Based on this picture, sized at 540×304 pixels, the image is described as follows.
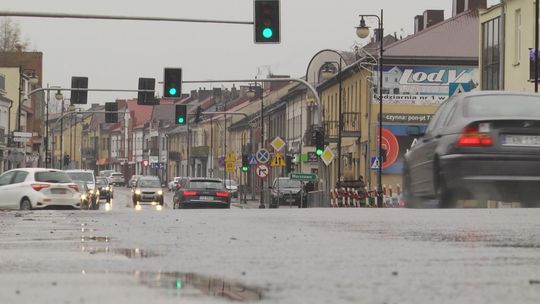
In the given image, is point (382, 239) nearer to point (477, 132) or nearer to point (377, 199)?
point (477, 132)

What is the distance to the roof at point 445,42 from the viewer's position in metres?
63.9

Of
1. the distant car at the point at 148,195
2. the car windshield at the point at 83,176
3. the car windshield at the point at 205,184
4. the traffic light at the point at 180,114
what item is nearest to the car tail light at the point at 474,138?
the car windshield at the point at 205,184

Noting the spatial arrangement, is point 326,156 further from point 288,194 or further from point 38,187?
point 38,187

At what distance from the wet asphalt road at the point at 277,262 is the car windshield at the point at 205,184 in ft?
88.6

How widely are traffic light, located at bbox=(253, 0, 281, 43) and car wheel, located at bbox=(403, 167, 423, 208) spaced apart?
930 centimetres

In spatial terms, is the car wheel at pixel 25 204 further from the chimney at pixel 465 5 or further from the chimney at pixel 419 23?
the chimney at pixel 419 23

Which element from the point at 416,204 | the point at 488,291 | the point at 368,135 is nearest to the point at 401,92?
the point at 368,135

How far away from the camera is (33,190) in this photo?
30.0m

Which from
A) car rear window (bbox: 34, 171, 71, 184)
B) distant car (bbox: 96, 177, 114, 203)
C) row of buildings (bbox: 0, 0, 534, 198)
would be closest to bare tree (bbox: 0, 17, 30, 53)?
row of buildings (bbox: 0, 0, 534, 198)

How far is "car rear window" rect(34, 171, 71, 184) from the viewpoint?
100ft

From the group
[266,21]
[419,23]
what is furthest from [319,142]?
[419,23]

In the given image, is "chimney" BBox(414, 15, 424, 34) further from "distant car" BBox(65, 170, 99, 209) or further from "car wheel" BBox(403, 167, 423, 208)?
"car wheel" BBox(403, 167, 423, 208)

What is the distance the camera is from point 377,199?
46.1 metres

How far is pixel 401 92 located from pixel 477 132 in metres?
48.5
